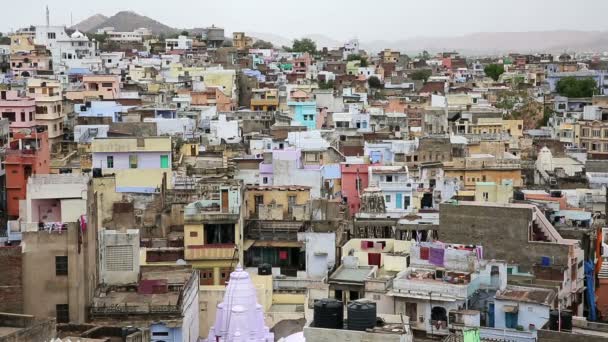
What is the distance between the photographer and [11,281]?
18.6 m

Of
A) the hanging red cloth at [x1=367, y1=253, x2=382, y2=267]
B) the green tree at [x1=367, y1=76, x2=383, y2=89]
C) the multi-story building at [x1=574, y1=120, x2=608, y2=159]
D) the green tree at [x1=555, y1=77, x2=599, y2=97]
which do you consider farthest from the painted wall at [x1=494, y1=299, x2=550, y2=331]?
the green tree at [x1=367, y1=76, x2=383, y2=89]

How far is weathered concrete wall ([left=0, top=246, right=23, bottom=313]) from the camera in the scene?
730 inches

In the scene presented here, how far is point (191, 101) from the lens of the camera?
166 feet

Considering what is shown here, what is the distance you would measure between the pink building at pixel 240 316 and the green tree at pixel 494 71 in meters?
67.5

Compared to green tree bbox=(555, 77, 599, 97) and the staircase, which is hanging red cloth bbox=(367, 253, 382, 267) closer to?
the staircase

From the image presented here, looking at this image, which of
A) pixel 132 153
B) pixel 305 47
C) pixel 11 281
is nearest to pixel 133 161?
pixel 132 153

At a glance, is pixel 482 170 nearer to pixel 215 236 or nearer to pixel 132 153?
pixel 132 153

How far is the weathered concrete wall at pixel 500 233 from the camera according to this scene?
24.1 m

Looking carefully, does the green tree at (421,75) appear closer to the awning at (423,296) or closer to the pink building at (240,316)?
the awning at (423,296)

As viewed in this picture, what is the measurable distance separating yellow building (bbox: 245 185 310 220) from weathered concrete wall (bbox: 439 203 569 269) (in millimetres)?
5017

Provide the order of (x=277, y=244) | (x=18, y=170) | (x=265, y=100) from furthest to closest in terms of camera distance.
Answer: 1. (x=265, y=100)
2. (x=18, y=170)
3. (x=277, y=244)

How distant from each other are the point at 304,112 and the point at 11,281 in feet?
99.9

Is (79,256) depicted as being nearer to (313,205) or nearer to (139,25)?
(313,205)

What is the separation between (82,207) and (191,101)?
102ft
